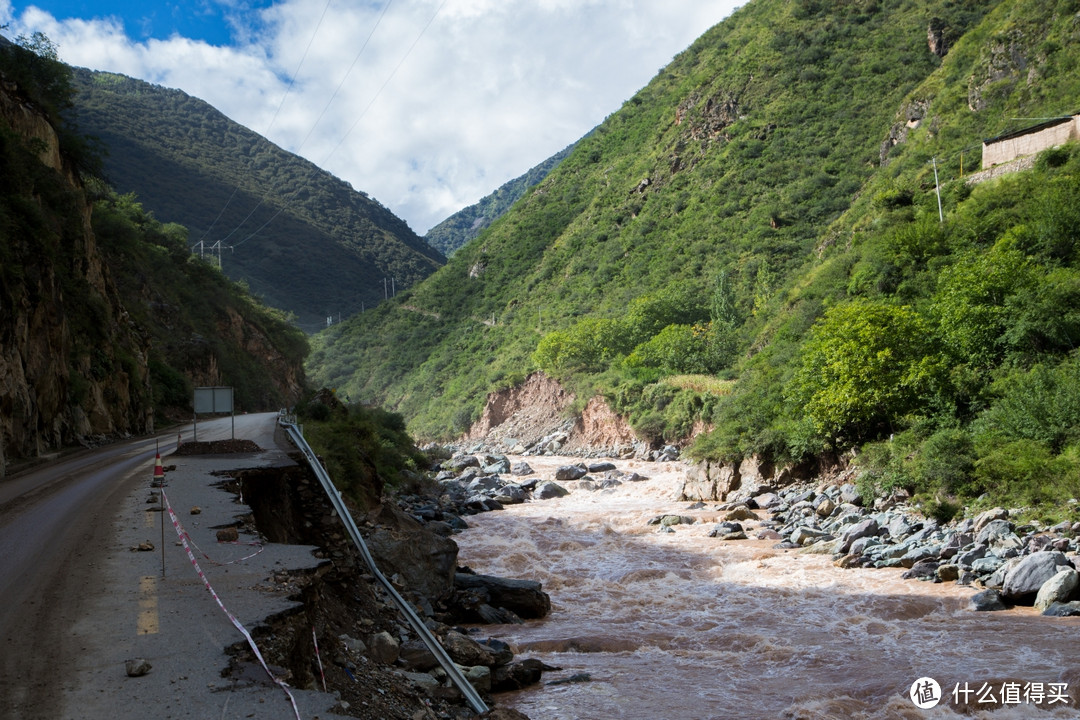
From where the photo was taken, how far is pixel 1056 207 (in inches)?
1150

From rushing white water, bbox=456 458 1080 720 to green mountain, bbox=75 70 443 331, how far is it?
3378 inches

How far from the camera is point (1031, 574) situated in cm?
1456

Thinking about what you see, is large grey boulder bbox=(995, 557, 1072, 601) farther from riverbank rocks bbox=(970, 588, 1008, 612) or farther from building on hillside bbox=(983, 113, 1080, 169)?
building on hillside bbox=(983, 113, 1080, 169)

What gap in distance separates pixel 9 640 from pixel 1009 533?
Result: 19.4 metres

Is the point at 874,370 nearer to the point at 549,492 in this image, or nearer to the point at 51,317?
the point at 549,492

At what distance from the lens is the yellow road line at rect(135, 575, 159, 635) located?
6945mm

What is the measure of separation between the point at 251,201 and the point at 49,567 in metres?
120

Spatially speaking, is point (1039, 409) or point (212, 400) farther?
point (1039, 409)

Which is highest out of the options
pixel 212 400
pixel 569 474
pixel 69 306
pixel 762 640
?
pixel 69 306

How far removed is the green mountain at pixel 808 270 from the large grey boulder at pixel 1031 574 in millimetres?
5201

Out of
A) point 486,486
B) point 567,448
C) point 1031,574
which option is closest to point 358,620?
point 1031,574

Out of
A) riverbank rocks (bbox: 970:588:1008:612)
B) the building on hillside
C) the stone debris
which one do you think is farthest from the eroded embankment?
the building on hillside

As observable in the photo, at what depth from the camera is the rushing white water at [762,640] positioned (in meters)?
10.6

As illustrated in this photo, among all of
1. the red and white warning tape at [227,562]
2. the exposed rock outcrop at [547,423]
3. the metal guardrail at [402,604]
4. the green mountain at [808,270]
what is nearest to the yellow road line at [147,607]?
the red and white warning tape at [227,562]
